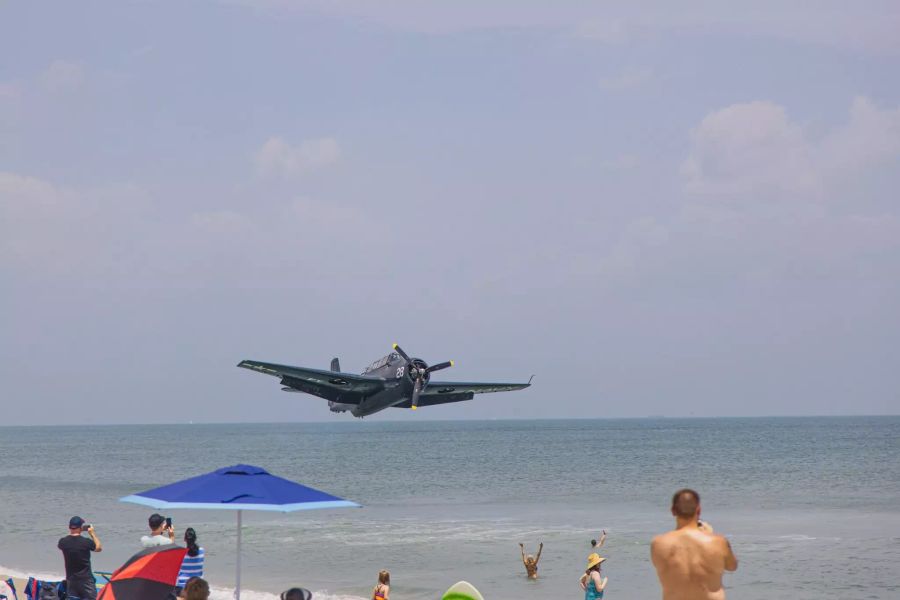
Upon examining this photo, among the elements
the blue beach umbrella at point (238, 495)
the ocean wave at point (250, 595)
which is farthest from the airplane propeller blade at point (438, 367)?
the blue beach umbrella at point (238, 495)

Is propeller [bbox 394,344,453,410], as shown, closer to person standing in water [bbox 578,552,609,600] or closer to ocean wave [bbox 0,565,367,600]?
ocean wave [bbox 0,565,367,600]

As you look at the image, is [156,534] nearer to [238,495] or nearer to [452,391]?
[238,495]

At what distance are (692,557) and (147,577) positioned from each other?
576cm

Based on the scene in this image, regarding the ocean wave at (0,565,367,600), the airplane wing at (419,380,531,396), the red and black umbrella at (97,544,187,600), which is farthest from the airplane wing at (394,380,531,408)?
the red and black umbrella at (97,544,187,600)

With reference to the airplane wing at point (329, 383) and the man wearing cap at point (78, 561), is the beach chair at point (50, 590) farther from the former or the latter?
the airplane wing at point (329, 383)

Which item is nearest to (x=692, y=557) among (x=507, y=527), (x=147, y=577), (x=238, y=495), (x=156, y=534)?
(x=238, y=495)

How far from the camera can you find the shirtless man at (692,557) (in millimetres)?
5926

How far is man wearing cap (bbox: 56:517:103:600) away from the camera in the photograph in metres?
12.1

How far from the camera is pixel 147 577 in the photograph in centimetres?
961

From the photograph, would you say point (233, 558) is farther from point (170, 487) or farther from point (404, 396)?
point (170, 487)

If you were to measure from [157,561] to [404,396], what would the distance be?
2731 cm

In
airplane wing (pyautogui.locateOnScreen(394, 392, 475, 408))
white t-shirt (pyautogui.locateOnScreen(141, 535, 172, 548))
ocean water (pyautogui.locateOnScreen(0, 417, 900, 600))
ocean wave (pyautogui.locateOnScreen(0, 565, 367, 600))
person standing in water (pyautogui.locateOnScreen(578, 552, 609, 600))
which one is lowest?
ocean water (pyautogui.locateOnScreen(0, 417, 900, 600))

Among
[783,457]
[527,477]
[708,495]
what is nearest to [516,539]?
[708,495]

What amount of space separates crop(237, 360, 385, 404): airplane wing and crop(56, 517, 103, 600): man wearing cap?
70.9ft
